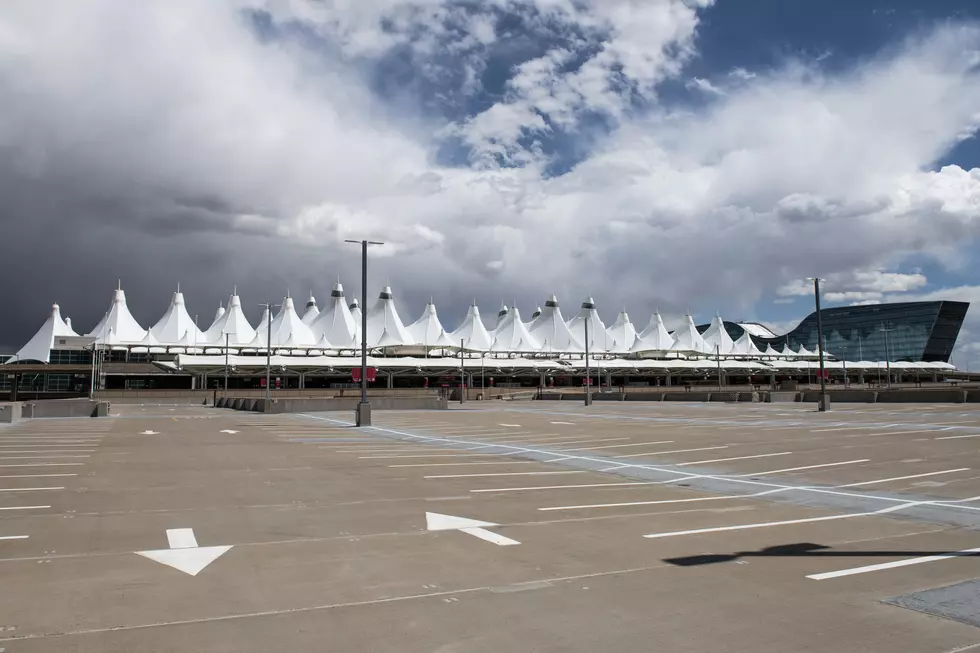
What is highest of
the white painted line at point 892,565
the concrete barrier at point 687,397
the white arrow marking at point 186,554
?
the white arrow marking at point 186,554

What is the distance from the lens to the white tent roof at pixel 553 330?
540 feet

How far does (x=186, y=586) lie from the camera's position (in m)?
6.18

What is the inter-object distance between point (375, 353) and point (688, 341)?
79.8 metres

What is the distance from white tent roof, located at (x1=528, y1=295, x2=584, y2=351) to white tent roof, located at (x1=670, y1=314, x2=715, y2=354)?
2538cm

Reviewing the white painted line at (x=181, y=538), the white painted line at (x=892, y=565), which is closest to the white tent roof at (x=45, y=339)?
the white painted line at (x=181, y=538)

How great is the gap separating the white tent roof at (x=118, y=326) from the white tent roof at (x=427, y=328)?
167ft

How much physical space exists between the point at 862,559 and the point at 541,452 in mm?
11530

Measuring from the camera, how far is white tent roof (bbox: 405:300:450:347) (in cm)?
14488

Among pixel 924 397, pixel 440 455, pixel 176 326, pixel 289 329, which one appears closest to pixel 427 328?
pixel 289 329

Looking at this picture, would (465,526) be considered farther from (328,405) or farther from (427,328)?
(427,328)


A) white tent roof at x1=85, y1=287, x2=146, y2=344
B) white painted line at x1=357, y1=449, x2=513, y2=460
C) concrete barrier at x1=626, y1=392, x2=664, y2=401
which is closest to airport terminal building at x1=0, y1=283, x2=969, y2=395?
white tent roof at x1=85, y1=287, x2=146, y2=344

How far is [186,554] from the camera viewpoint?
7.37 meters

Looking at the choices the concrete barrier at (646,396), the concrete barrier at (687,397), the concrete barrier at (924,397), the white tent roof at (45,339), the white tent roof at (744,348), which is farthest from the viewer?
the white tent roof at (744,348)

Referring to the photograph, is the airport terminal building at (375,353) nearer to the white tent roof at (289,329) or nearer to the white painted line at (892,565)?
the white tent roof at (289,329)
